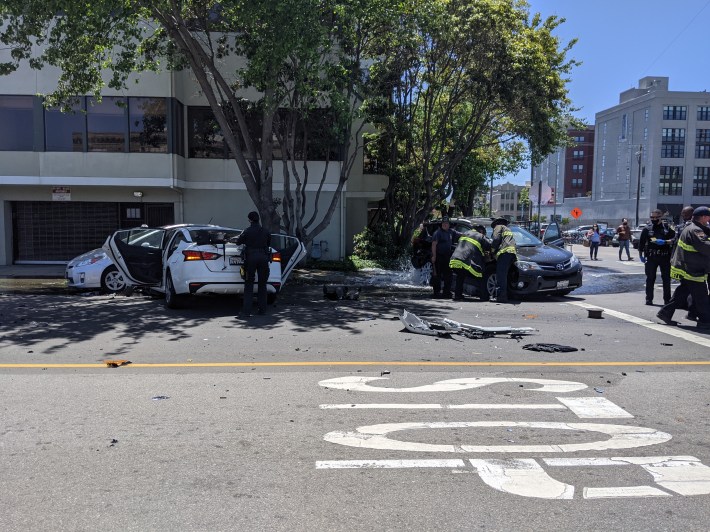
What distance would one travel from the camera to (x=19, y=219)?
2139 cm

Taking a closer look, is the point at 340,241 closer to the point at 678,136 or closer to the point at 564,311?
the point at 564,311

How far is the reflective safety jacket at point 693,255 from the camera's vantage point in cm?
884

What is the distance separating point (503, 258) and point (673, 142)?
76515 millimetres

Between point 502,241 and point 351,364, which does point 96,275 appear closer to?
point 502,241

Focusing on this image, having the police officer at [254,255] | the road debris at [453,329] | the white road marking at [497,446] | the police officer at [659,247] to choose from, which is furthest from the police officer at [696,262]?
the police officer at [254,255]

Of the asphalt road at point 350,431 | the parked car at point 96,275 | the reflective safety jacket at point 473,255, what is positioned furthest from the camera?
the parked car at point 96,275

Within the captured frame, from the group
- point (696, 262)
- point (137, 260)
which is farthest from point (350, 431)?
point (137, 260)

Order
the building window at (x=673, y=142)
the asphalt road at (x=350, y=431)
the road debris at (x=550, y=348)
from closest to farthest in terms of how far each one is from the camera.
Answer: the asphalt road at (x=350, y=431), the road debris at (x=550, y=348), the building window at (x=673, y=142)

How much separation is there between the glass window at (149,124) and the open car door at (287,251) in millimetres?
8889

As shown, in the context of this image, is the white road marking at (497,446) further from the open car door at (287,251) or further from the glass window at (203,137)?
the glass window at (203,137)

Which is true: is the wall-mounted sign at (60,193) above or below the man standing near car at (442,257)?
above

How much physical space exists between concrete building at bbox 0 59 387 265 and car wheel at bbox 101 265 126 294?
250 inches

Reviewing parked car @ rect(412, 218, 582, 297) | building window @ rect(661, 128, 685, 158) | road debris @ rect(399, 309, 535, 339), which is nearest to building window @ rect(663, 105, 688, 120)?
building window @ rect(661, 128, 685, 158)

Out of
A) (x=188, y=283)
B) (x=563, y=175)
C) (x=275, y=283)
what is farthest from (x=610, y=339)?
(x=563, y=175)
